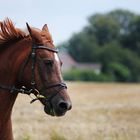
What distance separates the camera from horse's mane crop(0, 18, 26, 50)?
7289 mm

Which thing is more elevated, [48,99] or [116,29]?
[48,99]

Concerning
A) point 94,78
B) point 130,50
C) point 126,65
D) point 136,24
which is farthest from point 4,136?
point 136,24

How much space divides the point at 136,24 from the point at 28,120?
11634cm

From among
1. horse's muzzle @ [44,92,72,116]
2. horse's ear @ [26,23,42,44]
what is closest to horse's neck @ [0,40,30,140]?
horse's ear @ [26,23,42,44]

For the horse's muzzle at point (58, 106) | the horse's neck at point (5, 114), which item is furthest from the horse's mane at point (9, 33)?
the horse's muzzle at point (58, 106)

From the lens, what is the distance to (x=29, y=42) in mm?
7160

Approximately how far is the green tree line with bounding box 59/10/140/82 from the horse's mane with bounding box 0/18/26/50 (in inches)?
3312

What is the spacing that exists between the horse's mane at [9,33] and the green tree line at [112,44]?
8412cm

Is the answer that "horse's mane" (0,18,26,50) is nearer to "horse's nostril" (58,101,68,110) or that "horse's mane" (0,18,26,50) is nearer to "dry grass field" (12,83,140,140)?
"horse's nostril" (58,101,68,110)

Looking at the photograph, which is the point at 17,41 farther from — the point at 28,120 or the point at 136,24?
the point at 136,24

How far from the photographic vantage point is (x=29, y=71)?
702 centimetres

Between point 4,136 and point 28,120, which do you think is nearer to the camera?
point 4,136

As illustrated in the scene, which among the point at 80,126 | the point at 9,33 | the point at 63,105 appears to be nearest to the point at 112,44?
the point at 80,126

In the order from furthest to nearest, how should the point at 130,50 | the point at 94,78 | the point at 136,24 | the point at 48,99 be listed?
the point at 136,24 → the point at 130,50 → the point at 94,78 → the point at 48,99
